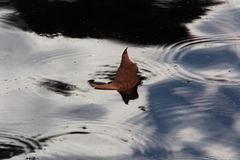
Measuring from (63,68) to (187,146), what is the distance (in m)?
0.91

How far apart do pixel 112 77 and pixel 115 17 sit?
79 centimetres

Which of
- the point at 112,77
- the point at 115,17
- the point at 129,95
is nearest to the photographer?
the point at 129,95

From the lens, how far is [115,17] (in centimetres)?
377

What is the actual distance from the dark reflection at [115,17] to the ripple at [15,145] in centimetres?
109

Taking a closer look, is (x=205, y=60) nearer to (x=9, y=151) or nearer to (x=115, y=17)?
(x=115, y=17)

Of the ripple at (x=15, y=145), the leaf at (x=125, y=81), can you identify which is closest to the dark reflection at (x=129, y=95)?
the leaf at (x=125, y=81)

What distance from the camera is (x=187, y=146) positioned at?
8.43 ft

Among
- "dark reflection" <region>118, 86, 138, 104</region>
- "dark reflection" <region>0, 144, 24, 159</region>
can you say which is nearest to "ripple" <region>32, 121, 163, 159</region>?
"dark reflection" <region>0, 144, 24, 159</region>

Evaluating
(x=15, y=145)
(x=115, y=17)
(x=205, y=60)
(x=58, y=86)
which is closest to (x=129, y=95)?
(x=58, y=86)

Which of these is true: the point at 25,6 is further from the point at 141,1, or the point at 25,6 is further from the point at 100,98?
the point at 100,98

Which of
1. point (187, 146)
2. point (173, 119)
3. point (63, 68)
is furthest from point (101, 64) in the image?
point (187, 146)

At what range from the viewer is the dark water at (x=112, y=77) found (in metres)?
2.57

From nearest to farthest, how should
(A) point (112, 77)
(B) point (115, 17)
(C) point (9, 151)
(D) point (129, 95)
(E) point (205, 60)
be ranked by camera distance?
(C) point (9, 151) < (D) point (129, 95) < (A) point (112, 77) < (E) point (205, 60) < (B) point (115, 17)

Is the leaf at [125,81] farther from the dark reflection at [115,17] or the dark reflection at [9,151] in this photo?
the dark reflection at [9,151]
